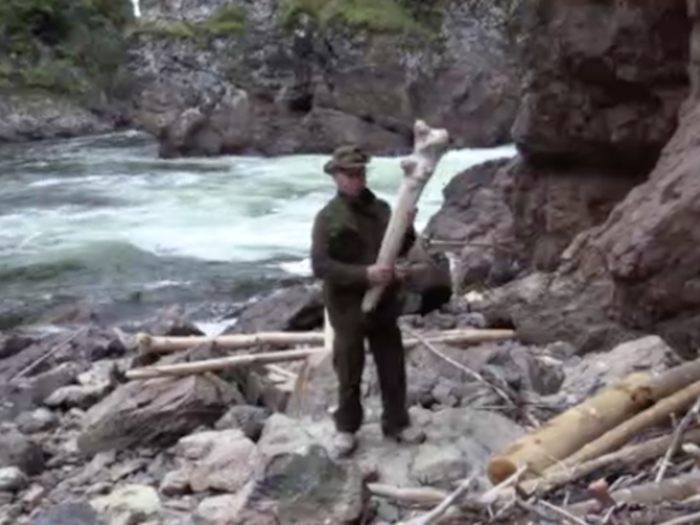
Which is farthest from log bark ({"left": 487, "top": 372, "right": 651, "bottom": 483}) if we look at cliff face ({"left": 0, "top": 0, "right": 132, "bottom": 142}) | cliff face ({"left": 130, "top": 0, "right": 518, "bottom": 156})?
cliff face ({"left": 0, "top": 0, "right": 132, "bottom": 142})

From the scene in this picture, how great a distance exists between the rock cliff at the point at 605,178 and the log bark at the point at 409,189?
2248 mm

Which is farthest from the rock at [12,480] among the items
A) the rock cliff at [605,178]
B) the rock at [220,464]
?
the rock cliff at [605,178]

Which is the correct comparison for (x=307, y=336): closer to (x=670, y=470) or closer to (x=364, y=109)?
(x=670, y=470)

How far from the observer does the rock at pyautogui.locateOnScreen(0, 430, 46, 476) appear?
828 cm

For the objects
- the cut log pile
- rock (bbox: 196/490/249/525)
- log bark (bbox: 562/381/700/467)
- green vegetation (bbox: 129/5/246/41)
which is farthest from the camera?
green vegetation (bbox: 129/5/246/41)

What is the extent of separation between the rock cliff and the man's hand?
100 inches

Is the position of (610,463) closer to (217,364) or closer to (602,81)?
(217,364)

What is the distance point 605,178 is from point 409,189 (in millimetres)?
6087

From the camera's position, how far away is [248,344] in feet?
32.5

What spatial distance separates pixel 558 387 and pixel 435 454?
1.69 meters

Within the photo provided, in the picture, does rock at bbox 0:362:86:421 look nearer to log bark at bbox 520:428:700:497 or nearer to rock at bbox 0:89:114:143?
log bark at bbox 520:428:700:497

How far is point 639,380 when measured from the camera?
654 cm

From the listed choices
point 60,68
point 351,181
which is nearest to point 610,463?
point 351,181

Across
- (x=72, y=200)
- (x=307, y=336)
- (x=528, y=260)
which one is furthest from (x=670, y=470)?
(x=72, y=200)
